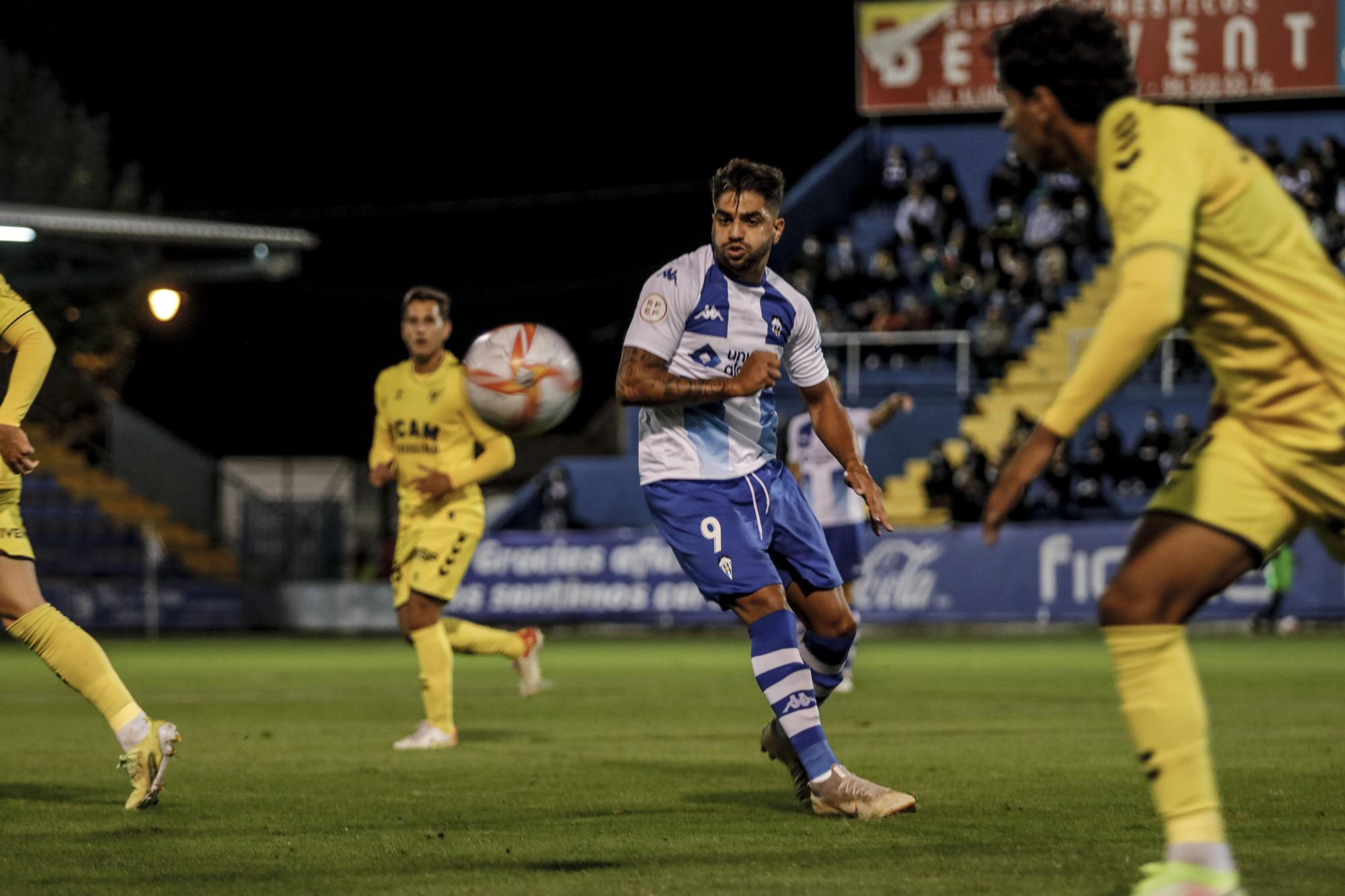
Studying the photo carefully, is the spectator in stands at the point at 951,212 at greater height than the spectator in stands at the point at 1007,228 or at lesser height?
greater

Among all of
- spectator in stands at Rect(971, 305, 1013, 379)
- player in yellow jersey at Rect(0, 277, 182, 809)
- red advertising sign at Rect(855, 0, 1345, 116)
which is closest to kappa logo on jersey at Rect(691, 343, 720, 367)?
player in yellow jersey at Rect(0, 277, 182, 809)

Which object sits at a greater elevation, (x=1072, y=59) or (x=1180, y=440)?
(x=1072, y=59)

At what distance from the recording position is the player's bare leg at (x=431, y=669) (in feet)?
34.8

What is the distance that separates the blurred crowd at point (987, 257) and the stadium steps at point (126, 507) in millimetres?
12578

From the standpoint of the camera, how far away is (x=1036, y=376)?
3241 cm

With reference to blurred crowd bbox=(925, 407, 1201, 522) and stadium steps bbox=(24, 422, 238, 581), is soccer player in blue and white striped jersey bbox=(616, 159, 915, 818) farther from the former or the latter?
stadium steps bbox=(24, 422, 238, 581)

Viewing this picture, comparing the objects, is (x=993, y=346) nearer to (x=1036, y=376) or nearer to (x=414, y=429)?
(x=1036, y=376)

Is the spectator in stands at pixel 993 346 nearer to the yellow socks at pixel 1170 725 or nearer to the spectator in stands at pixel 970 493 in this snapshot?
the spectator in stands at pixel 970 493

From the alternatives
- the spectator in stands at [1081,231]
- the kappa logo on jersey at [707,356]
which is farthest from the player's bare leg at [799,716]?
the spectator in stands at [1081,231]

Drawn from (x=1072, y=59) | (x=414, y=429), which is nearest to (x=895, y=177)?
(x=414, y=429)

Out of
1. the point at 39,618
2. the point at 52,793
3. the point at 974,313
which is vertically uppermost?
the point at 974,313

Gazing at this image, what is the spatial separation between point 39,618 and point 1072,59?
16.4 ft

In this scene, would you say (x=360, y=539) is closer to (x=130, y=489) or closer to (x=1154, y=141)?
(x=130, y=489)

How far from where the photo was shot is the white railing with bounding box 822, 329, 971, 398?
105ft
